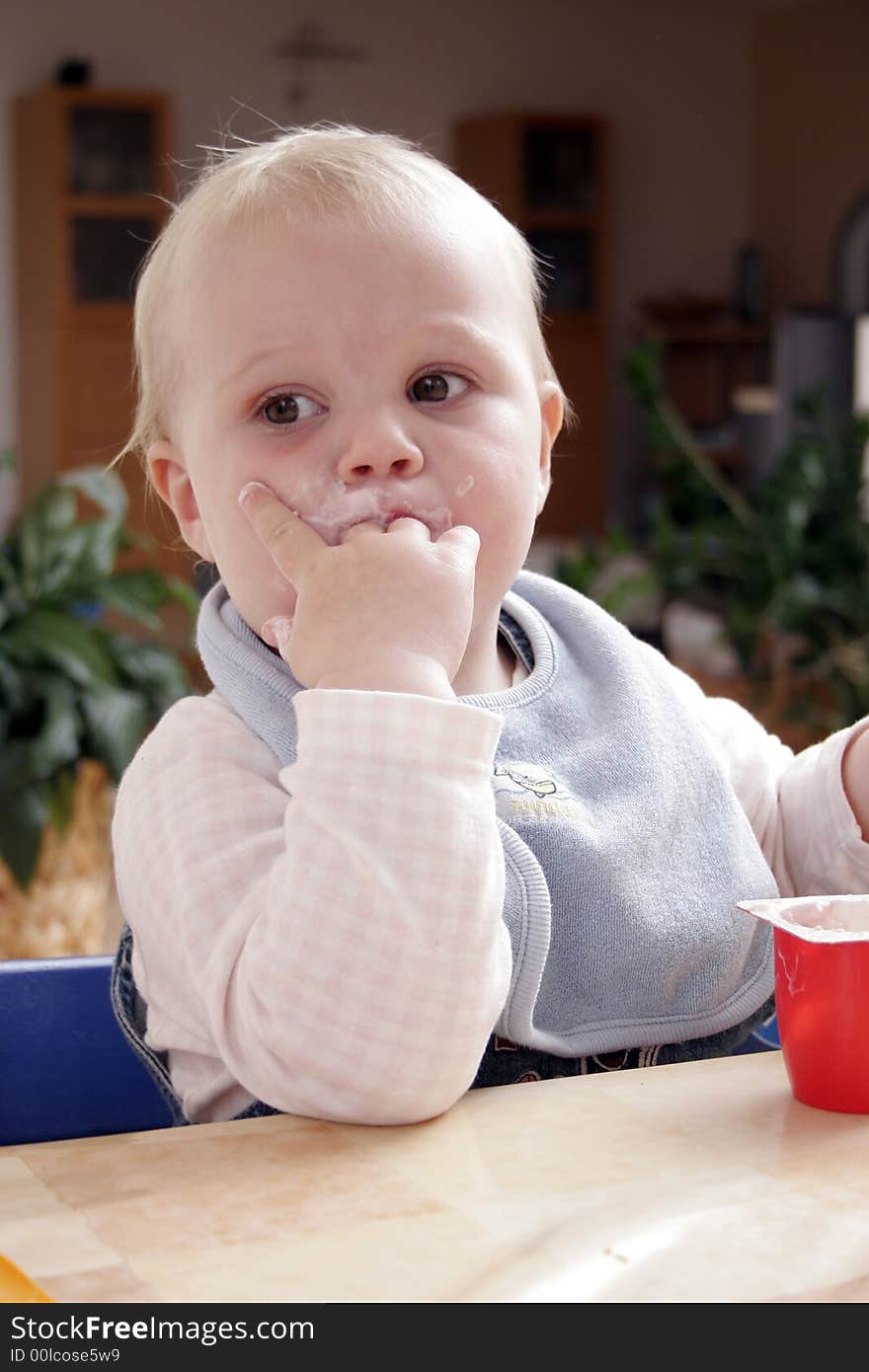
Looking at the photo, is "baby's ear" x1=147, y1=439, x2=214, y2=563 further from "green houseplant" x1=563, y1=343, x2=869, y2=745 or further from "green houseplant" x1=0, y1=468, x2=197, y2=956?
"green houseplant" x1=563, y1=343, x2=869, y2=745

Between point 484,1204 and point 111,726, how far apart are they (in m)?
2.08

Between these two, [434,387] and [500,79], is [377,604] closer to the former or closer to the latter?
[434,387]

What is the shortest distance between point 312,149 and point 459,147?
327 inches

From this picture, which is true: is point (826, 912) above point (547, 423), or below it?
below

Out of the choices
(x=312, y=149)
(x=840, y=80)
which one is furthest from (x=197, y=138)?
(x=312, y=149)

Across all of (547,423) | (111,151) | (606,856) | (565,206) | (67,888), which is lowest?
(67,888)

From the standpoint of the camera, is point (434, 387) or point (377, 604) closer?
point (377, 604)

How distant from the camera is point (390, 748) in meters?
0.73

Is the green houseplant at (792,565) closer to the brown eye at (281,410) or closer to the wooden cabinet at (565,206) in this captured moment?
the brown eye at (281,410)

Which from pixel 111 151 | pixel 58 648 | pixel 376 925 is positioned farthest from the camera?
pixel 111 151

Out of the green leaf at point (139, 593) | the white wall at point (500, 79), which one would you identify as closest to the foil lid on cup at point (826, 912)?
the green leaf at point (139, 593)

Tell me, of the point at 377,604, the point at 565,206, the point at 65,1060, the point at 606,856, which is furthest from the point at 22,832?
the point at 565,206

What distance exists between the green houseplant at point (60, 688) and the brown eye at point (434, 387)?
5.29 ft

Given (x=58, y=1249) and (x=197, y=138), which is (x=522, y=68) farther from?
(x=58, y=1249)
